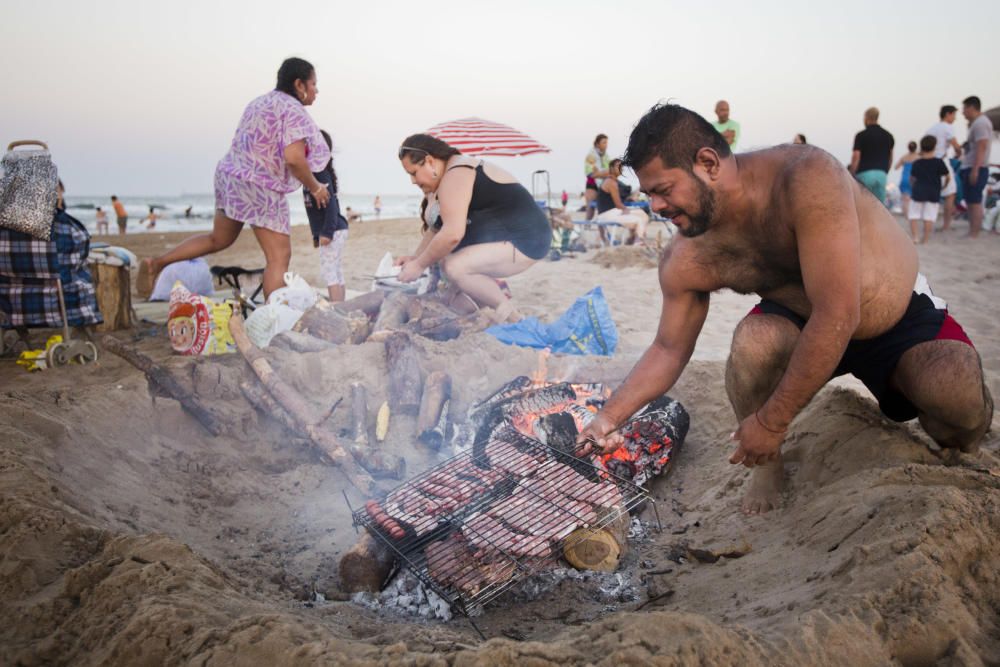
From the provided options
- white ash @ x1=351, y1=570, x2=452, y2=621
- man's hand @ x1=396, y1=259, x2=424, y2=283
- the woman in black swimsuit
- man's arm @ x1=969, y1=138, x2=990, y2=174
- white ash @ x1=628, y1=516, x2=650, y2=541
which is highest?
man's arm @ x1=969, y1=138, x2=990, y2=174

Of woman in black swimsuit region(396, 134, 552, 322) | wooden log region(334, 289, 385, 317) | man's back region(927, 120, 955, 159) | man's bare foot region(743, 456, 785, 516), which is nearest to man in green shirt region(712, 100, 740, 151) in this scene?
man's back region(927, 120, 955, 159)

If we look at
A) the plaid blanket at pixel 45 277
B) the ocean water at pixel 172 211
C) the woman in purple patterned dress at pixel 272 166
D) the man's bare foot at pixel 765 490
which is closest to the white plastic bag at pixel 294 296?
the woman in purple patterned dress at pixel 272 166

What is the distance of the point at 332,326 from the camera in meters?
5.15

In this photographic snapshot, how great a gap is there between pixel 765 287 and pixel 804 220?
0.53 m

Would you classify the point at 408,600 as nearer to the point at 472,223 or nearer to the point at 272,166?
the point at 472,223

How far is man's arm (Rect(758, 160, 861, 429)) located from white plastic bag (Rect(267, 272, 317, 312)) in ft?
13.7

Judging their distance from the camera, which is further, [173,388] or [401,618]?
[173,388]

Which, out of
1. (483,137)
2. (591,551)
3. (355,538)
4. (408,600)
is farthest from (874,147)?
(408,600)

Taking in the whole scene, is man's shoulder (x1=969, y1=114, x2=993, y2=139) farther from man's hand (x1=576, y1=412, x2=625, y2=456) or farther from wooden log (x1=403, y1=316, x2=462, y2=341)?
man's hand (x1=576, y1=412, x2=625, y2=456)

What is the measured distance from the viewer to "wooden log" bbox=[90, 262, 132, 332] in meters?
6.32

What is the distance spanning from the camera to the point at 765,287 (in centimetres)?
274

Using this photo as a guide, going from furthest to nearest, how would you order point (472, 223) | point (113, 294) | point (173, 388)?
point (113, 294), point (472, 223), point (173, 388)

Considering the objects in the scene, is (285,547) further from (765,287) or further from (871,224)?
(871,224)

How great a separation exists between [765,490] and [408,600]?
5.43 feet
